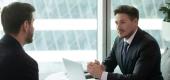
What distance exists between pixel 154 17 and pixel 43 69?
132cm

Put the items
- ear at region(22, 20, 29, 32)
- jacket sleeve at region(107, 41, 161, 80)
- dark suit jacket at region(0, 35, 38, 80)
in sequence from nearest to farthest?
1. dark suit jacket at region(0, 35, 38, 80)
2. ear at region(22, 20, 29, 32)
3. jacket sleeve at region(107, 41, 161, 80)

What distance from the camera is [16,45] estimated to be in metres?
1.67

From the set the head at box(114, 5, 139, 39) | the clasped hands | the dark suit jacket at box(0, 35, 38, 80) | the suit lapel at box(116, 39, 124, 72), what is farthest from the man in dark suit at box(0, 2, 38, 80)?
the suit lapel at box(116, 39, 124, 72)

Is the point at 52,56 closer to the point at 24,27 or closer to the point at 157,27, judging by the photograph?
the point at 157,27

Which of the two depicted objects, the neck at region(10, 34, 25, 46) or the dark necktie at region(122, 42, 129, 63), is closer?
the neck at region(10, 34, 25, 46)

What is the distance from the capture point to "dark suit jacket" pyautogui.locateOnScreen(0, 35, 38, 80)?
1635 mm

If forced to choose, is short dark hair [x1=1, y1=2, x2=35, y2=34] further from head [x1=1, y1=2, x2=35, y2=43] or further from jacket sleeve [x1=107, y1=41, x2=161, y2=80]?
jacket sleeve [x1=107, y1=41, x2=161, y2=80]

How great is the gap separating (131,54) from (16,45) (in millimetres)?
1109

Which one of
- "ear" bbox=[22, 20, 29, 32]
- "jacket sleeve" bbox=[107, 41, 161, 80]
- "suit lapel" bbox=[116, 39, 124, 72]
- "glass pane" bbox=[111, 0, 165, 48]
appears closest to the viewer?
"ear" bbox=[22, 20, 29, 32]

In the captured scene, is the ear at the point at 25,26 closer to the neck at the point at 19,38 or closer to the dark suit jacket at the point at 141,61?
the neck at the point at 19,38

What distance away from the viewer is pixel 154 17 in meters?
3.53

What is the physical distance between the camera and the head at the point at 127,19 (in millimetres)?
2516

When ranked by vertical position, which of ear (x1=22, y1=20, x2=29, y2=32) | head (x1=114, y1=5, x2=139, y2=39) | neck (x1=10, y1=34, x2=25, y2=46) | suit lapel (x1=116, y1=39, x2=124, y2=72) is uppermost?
ear (x1=22, y1=20, x2=29, y2=32)

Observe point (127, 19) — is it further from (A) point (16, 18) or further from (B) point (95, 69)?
(A) point (16, 18)
